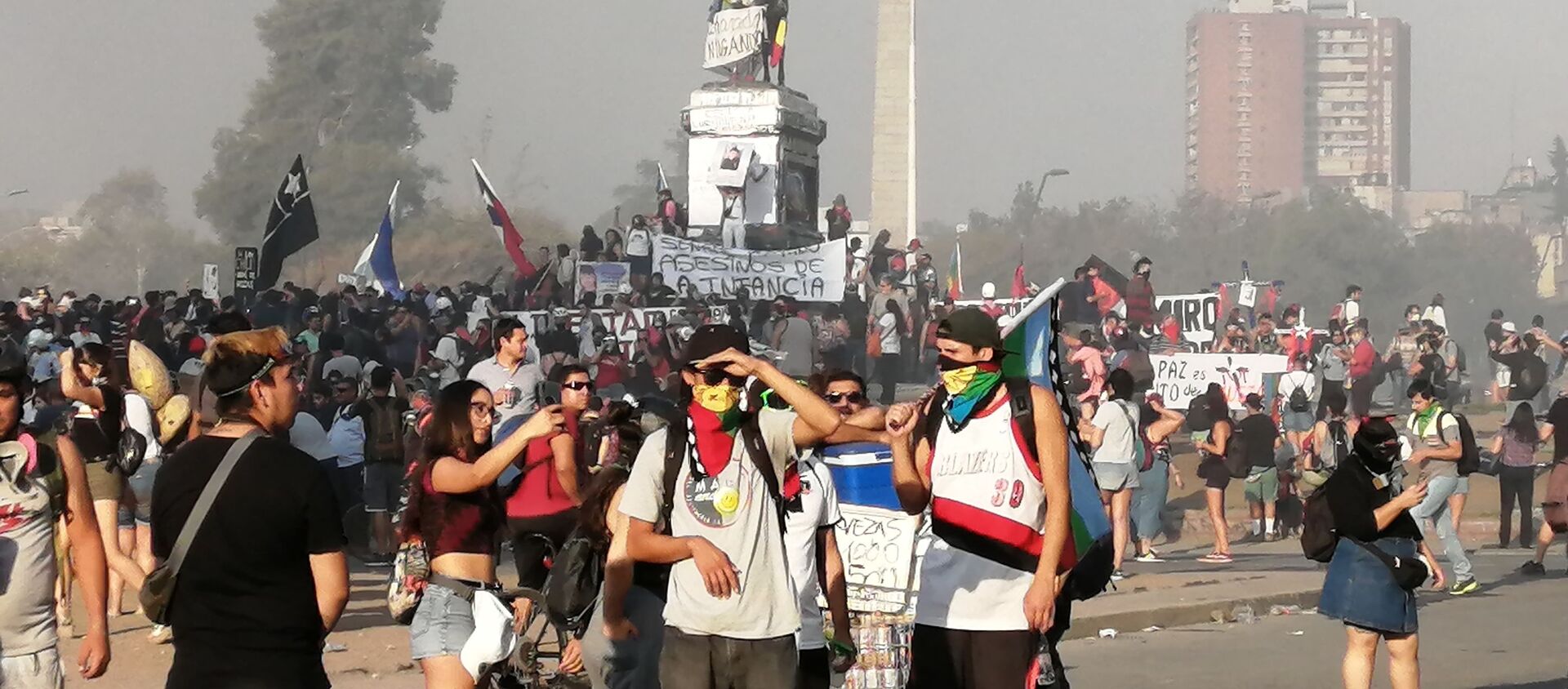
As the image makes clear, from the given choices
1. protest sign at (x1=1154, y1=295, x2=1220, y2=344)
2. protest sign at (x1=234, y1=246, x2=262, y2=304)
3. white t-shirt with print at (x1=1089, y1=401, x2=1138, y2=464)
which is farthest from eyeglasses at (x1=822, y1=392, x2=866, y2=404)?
protest sign at (x1=1154, y1=295, x2=1220, y2=344)

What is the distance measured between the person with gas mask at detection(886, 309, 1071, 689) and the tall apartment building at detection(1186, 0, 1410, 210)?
160 m

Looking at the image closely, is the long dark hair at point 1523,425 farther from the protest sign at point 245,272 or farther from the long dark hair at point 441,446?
the long dark hair at point 441,446

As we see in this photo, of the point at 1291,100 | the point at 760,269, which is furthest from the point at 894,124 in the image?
the point at 1291,100

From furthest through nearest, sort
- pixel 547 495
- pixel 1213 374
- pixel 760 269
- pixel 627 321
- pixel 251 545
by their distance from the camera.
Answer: pixel 760 269 < pixel 1213 374 < pixel 627 321 < pixel 547 495 < pixel 251 545

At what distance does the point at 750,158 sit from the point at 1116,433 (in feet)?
68.3

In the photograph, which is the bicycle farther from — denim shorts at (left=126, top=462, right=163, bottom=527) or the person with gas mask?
denim shorts at (left=126, top=462, right=163, bottom=527)

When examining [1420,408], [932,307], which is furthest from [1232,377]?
[1420,408]

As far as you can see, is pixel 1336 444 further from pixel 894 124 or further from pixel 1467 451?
pixel 894 124

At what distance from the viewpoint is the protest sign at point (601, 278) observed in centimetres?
2769

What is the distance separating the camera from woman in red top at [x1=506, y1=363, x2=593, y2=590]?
24.9 ft

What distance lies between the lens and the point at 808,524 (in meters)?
6.10

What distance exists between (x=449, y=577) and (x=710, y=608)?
126cm

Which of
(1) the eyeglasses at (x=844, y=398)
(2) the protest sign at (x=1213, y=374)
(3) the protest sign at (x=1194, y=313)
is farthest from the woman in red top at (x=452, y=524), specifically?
(3) the protest sign at (x=1194, y=313)

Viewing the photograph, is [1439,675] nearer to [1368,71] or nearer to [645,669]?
[645,669]
